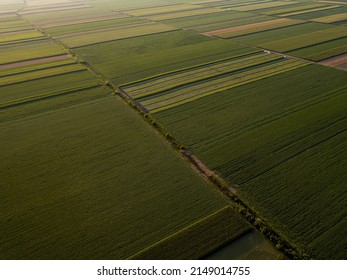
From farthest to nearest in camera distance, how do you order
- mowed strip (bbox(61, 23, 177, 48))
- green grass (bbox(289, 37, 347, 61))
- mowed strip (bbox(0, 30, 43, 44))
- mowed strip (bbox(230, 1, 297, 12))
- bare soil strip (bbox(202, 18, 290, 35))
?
mowed strip (bbox(230, 1, 297, 12))
mowed strip (bbox(0, 30, 43, 44))
bare soil strip (bbox(202, 18, 290, 35))
mowed strip (bbox(61, 23, 177, 48))
green grass (bbox(289, 37, 347, 61))

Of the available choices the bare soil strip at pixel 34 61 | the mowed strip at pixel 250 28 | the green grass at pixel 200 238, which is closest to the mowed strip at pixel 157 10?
the mowed strip at pixel 250 28

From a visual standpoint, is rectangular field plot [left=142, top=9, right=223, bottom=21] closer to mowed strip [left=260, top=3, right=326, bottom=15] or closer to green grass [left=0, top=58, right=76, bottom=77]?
mowed strip [left=260, top=3, right=326, bottom=15]

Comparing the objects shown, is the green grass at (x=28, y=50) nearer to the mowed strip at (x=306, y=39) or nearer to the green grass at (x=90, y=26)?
the green grass at (x=90, y=26)

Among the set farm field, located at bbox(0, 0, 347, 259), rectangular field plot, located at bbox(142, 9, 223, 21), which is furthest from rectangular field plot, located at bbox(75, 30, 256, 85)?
rectangular field plot, located at bbox(142, 9, 223, 21)

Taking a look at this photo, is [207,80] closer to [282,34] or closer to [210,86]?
[210,86]
